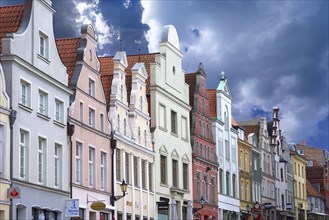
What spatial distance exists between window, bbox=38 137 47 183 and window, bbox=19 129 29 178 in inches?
58.2

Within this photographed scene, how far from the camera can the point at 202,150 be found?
66.3m

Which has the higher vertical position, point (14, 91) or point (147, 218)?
point (14, 91)

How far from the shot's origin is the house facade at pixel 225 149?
7088 centimetres

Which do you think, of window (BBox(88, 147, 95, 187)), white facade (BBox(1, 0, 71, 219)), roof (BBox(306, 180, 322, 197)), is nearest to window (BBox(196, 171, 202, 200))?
window (BBox(88, 147, 95, 187))

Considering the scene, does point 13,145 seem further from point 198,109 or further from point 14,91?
point 198,109

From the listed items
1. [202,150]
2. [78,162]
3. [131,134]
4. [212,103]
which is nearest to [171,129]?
[202,150]

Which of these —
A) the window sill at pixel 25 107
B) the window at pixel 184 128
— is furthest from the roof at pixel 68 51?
the window at pixel 184 128

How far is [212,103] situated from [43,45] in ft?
114

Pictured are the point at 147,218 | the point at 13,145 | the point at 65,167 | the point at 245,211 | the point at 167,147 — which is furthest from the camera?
the point at 245,211

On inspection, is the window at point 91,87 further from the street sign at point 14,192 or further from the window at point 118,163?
the street sign at point 14,192

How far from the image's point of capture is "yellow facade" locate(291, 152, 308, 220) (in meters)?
103

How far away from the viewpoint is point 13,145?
1394 inches

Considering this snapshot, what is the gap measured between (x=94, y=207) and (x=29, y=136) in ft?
19.9

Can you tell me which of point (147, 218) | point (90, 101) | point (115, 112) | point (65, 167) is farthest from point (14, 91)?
point (147, 218)
